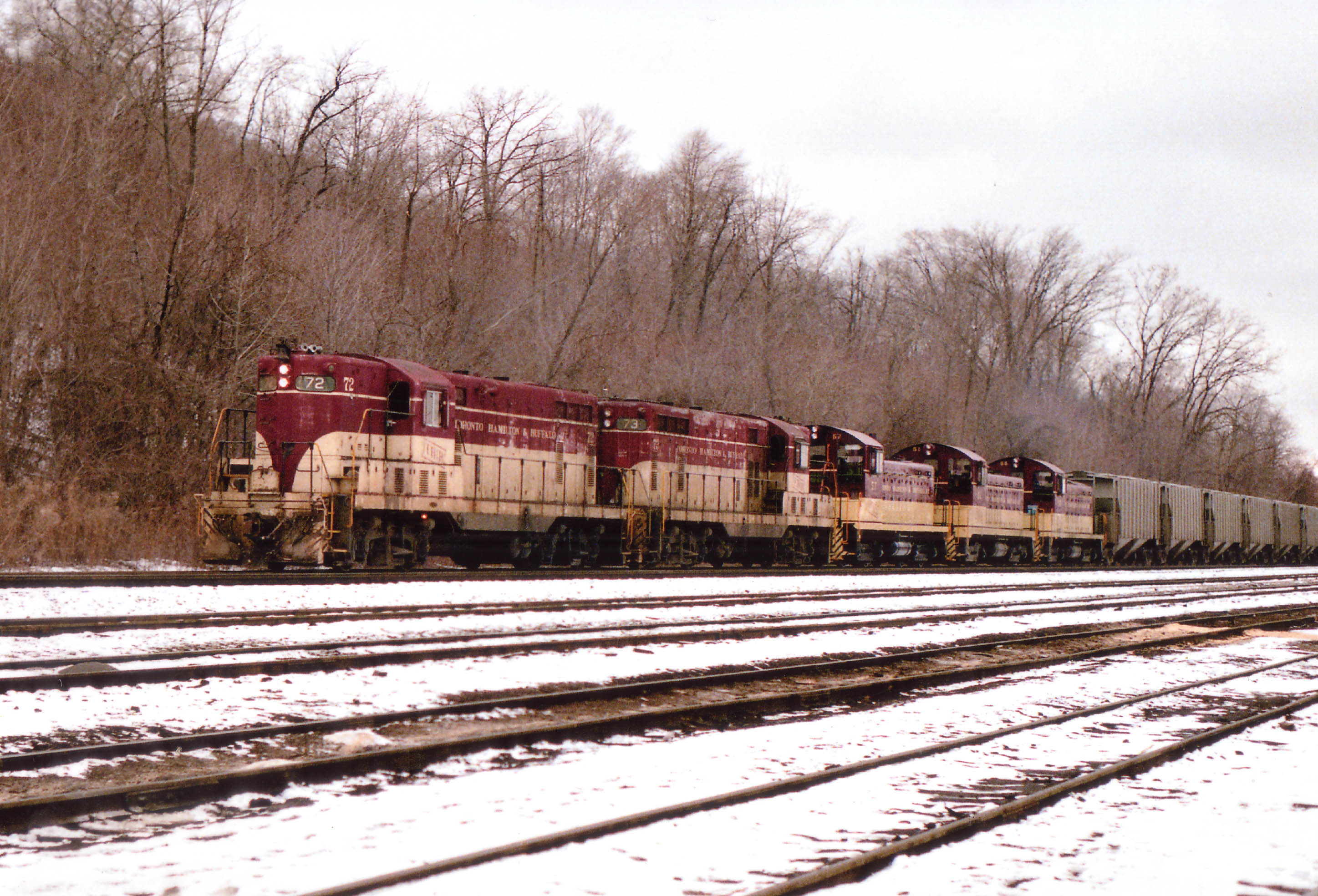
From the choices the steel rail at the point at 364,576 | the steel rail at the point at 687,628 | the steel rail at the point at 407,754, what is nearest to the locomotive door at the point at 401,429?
the steel rail at the point at 364,576

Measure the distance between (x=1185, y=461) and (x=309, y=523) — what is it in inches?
2834

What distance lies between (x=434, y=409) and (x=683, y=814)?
1404 centimetres

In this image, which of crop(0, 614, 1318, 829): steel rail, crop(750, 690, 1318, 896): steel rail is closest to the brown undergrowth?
crop(0, 614, 1318, 829): steel rail

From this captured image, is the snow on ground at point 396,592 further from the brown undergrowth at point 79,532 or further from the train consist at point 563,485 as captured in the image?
the brown undergrowth at point 79,532

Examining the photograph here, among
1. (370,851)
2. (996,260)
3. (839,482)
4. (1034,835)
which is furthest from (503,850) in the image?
(996,260)

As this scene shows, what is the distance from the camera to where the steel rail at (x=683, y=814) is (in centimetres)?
477

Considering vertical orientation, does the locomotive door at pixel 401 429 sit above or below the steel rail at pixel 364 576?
above

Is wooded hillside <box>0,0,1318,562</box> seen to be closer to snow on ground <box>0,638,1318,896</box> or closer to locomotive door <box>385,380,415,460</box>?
locomotive door <box>385,380,415,460</box>

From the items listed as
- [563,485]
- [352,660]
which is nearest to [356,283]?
[563,485]

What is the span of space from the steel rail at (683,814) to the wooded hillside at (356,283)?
Result: 50.5 ft

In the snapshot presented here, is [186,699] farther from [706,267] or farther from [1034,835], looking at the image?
[706,267]

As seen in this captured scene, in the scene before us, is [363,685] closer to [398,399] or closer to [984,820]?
[984,820]

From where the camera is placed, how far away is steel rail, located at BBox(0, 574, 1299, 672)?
9.97 metres

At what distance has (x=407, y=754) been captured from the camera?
7.04 meters
